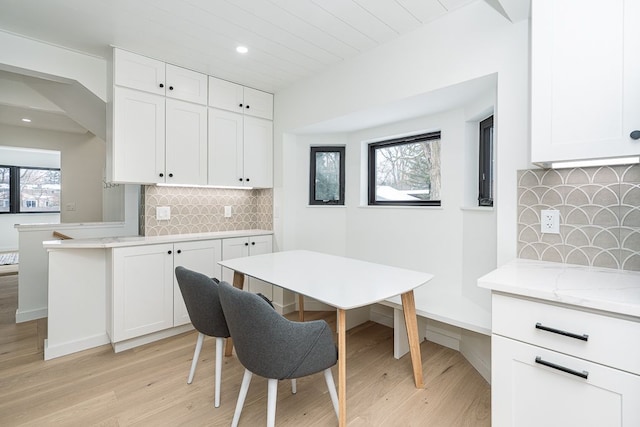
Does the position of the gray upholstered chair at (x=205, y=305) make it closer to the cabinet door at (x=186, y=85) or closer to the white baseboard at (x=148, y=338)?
the white baseboard at (x=148, y=338)

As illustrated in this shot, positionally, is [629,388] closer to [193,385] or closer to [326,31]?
[193,385]

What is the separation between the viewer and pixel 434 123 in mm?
2721

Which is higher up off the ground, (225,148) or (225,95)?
(225,95)

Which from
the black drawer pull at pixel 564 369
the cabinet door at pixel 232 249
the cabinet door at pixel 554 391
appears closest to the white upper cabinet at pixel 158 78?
the cabinet door at pixel 232 249

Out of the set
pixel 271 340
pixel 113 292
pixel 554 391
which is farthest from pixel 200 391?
pixel 554 391

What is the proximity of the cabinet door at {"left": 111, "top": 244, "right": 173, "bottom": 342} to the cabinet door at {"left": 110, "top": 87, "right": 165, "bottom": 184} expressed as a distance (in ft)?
2.20

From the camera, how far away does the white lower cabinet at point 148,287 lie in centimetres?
249

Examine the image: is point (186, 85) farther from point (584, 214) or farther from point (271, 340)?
point (584, 214)

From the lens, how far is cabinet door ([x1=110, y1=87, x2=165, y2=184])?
2.61m

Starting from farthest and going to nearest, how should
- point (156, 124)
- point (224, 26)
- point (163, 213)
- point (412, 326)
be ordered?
point (163, 213) < point (156, 124) < point (224, 26) < point (412, 326)

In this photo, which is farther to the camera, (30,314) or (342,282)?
(30,314)

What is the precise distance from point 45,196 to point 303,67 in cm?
775

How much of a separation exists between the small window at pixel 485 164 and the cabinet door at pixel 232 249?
89.5 inches

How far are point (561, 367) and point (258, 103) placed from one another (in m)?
3.42
